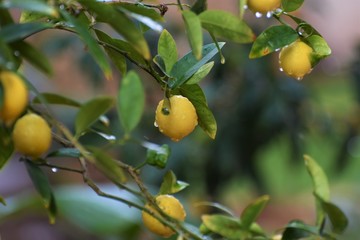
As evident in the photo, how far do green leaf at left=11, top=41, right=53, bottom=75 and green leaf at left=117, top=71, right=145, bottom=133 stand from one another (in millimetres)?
37

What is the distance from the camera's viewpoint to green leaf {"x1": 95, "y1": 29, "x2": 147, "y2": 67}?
465 millimetres

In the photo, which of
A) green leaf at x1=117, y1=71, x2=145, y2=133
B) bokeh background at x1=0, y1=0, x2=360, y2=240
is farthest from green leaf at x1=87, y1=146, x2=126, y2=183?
bokeh background at x1=0, y1=0, x2=360, y2=240

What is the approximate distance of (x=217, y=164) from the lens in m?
1.57

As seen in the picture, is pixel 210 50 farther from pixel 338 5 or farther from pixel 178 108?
pixel 338 5

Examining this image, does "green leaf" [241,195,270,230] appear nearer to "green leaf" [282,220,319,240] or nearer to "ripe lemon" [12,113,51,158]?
"green leaf" [282,220,319,240]

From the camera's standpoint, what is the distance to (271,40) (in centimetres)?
45

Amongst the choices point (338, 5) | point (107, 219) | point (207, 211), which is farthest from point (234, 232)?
point (338, 5)

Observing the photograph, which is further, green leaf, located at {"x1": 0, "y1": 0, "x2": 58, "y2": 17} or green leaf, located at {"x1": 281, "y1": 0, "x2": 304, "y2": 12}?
green leaf, located at {"x1": 281, "y1": 0, "x2": 304, "y2": 12}

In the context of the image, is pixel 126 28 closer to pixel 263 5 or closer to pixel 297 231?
pixel 263 5

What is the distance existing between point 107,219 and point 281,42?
3.10ft

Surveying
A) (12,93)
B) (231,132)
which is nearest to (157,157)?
(12,93)

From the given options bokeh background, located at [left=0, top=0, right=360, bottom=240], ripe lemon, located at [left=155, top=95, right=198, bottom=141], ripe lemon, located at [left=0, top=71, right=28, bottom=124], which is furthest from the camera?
bokeh background, located at [left=0, top=0, right=360, bottom=240]

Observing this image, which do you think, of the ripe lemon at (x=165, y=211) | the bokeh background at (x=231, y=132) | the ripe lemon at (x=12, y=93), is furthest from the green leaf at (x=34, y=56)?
the bokeh background at (x=231, y=132)

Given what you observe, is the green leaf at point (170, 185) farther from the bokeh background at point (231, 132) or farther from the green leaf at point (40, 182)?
the bokeh background at point (231, 132)
